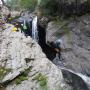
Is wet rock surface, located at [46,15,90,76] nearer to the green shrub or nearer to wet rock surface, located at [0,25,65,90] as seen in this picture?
wet rock surface, located at [0,25,65,90]

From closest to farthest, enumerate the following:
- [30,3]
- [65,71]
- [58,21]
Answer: [65,71] < [58,21] < [30,3]

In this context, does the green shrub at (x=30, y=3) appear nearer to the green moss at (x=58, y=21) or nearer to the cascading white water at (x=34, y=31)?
the cascading white water at (x=34, y=31)

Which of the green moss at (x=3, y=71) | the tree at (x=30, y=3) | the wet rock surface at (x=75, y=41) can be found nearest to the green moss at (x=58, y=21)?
the wet rock surface at (x=75, y=41)

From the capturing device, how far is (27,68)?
887 cm

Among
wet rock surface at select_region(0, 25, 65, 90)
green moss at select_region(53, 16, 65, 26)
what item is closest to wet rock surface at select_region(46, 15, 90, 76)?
green moss at select_region(53, 16, 65, 26)

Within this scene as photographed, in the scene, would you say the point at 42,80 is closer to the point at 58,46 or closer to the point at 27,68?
the point at 27,68

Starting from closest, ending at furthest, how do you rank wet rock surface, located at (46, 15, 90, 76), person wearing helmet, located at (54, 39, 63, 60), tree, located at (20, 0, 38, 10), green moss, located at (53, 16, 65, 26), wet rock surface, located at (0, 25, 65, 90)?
wet rock surface, located at (0, 25, 65, 90) < wet rock surface, located at (46, 15, 90, 76) < person wearing helmet, located at (54, 39, 63, 60) < green moss, located at (53, 16, 65, 26) < tree, located at (20, 0, 38, 10)

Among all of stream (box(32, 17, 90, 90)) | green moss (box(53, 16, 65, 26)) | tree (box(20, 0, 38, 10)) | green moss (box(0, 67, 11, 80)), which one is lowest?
stream (box(32, 17, 90, 90))

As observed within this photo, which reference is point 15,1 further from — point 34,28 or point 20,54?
point 20,54

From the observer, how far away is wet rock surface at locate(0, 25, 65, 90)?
8.13 metres

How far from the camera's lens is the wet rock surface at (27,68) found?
813 cm

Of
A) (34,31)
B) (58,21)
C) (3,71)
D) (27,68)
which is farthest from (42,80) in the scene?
(34,31)

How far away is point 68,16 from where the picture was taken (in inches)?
609

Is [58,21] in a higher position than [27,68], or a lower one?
higher
